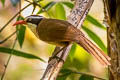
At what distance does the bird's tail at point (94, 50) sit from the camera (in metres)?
1.72

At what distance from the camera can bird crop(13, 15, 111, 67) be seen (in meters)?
1.84

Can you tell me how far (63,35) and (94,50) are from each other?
24 cm

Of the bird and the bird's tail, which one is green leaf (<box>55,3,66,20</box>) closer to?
the bird

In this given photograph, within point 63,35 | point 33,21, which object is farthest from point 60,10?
point 63,35

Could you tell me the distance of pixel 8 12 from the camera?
4203 millimetres

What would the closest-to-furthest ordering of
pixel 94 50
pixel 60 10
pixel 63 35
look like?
pixel 94 50, pixel 63 35, pixel 60 10

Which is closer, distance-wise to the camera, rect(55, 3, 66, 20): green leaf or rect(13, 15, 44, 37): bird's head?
rect(13, 15, 44, 37): bird's head

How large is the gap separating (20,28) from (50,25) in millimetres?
385

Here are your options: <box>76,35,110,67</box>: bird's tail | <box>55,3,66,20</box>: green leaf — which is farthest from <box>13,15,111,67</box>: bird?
<box>55,3,66,20</box>: green leaf

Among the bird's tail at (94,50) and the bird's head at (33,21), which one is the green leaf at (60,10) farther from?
the bird's tail at (94,50)

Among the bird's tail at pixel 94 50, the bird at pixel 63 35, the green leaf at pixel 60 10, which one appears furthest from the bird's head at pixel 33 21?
the bird's tail at pixel 94 50

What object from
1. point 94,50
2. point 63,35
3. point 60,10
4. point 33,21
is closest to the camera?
point 94,50

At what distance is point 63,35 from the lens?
1.99m

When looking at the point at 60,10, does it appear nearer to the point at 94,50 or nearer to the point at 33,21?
the point at 33,21
